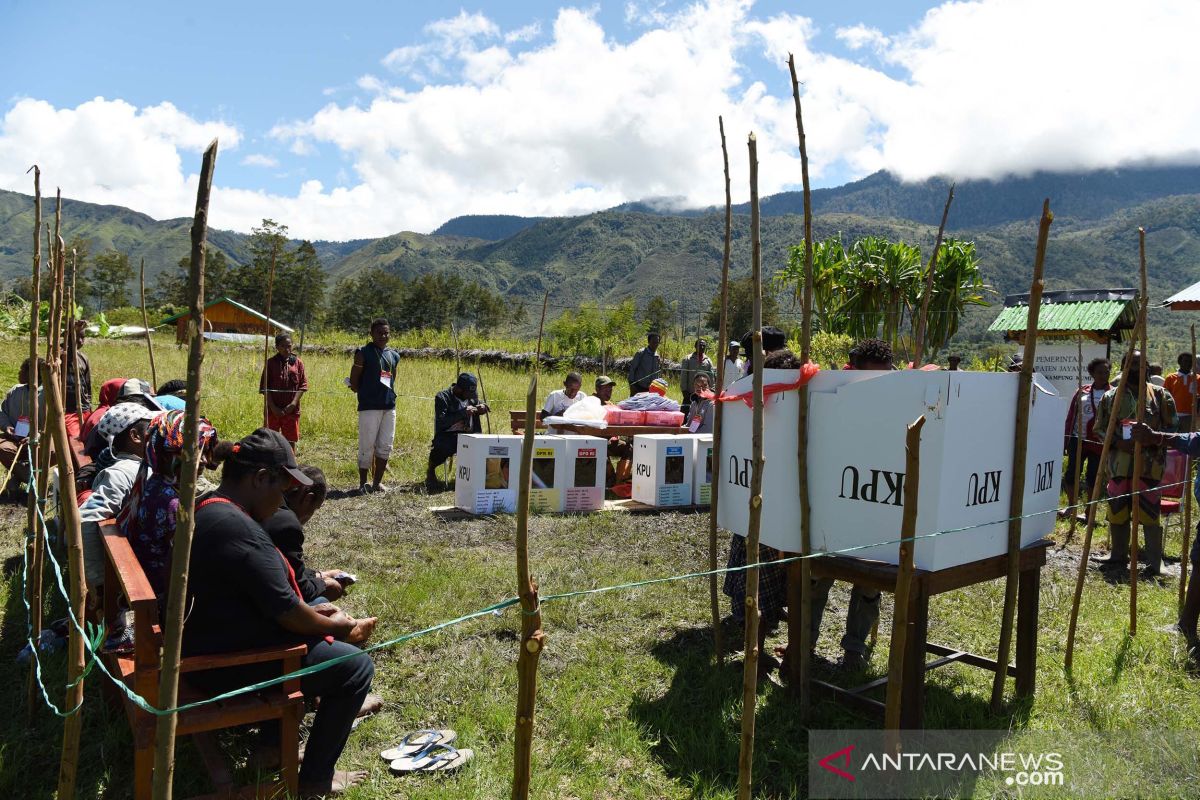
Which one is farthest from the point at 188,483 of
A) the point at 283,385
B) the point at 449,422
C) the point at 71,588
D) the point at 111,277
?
the point at 111,277

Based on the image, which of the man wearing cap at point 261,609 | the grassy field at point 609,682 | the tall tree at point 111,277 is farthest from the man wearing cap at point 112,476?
the tall tree at point 111,277

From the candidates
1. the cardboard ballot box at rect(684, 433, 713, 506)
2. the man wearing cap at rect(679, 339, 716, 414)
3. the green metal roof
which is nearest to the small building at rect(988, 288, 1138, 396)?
the green metal roof

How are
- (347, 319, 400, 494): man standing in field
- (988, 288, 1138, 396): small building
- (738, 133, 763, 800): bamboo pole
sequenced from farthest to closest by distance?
(988, 288, 1138, 396): small building, (347, 319, 400, 494): man standing in field, (738, 133, 763, 800): bamboo pole

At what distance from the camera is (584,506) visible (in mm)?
8008

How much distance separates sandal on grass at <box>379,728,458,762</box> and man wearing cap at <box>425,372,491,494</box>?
5.51 metres

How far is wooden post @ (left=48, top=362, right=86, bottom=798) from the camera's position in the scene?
8.10 ft

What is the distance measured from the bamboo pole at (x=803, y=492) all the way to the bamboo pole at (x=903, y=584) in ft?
1.70

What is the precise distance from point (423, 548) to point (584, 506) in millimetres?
2113

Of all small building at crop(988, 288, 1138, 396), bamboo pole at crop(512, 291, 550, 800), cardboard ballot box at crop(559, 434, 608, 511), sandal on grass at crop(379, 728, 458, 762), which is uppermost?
small building at crop(988, 288, 1138, 396)

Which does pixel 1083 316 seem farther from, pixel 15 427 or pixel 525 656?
pixel 15 427

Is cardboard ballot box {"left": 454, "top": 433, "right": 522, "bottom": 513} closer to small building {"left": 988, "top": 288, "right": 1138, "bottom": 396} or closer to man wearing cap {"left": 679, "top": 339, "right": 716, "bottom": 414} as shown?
man wearing cap {"left": 679, "top": 339, "right": 716, "bottom": 414}

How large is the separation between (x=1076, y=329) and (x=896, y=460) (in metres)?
9.78

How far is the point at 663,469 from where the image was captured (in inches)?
323

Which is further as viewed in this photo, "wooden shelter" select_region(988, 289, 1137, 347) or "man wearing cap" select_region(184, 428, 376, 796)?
"wooden shelter" select_region(988, 289, 1137, 347)
